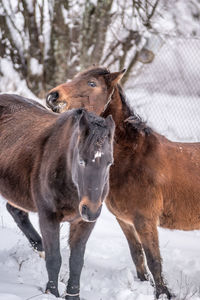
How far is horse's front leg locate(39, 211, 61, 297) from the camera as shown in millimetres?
3514

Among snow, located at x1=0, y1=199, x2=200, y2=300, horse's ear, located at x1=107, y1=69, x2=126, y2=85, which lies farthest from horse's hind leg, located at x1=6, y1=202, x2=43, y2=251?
horse's ear, located at x1=107, y1=69, x2=126, y2=85

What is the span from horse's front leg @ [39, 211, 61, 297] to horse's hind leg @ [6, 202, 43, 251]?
3.59 feet

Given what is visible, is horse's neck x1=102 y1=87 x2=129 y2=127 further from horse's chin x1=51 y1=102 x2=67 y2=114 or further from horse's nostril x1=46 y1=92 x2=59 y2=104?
horse's nostril x1=46 y1=92 x2=59 y2=104

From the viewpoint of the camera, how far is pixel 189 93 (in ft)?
34.3

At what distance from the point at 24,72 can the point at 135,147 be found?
659 centimetres

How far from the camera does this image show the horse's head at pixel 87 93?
410 cm

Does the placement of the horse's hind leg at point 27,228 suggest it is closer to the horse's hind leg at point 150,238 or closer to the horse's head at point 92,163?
the horse's hind leg at point 150,238

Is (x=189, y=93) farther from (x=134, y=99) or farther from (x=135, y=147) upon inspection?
(x=135, y=147)

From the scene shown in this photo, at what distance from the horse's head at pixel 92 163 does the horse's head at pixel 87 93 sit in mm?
1005

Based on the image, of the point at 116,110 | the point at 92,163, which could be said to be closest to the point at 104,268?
the point at 116,110

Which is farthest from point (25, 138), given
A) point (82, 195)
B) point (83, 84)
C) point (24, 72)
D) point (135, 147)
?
point (24, 72)

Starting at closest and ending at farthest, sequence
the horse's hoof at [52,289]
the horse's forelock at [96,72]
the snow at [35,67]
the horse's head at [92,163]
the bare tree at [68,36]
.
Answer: the horse's head at [92,163] → the horse's hoof at [52,289] → the horse's forelock at [96,72] → the bare tree at [68,36] → the snow at [35,67]

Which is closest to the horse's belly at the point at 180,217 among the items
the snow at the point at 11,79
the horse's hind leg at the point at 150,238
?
the horse's hind leg at the point at 150,238

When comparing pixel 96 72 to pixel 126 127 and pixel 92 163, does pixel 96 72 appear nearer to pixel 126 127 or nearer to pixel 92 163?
pixel 126 127
